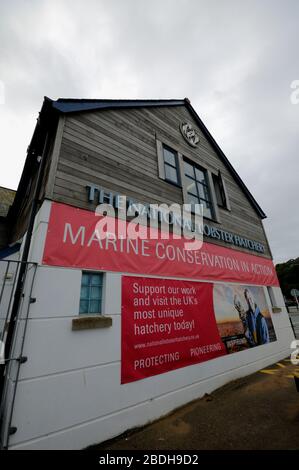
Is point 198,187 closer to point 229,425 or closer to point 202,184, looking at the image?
point 202,184

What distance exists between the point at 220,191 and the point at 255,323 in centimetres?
538

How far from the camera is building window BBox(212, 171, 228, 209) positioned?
8720 millimetres

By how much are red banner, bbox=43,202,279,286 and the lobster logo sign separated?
4510mm

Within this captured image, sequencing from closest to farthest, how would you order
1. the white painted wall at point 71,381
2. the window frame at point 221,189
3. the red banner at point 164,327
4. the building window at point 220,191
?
the white painted wall at point 71,381 < the red banner at point 164,327 < the window frame at point 221,189 < the building window at point 220,191

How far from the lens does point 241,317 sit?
6461mm

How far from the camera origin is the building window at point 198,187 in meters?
7.48

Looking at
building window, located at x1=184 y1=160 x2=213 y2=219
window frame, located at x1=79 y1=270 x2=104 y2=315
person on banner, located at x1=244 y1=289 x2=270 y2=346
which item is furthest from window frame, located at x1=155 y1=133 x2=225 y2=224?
window frame, located at x1=79 y1=270 x2=104 y2=315

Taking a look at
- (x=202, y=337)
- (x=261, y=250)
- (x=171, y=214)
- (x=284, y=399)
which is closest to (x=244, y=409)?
(x=284, y=399)

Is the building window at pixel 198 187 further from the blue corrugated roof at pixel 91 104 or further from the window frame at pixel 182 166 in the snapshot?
the blue corrugated roof at pixel 91 104

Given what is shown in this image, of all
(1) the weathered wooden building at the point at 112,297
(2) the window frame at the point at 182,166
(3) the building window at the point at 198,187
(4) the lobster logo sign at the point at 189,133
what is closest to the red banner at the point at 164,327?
(1) the weathered wooden building at the point at 112,297

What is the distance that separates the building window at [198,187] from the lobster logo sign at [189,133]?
104 centimetres

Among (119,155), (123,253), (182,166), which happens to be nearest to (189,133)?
(182,166)

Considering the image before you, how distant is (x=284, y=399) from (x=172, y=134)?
27.1 ft
